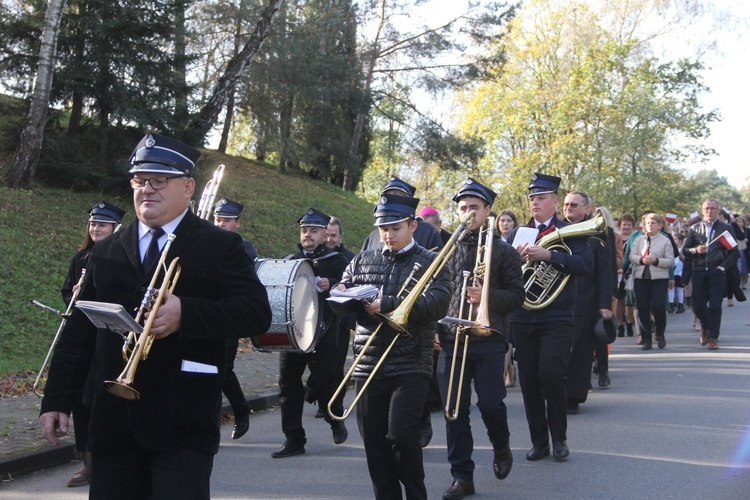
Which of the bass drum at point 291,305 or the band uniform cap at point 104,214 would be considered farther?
the bass drum at point 291,305

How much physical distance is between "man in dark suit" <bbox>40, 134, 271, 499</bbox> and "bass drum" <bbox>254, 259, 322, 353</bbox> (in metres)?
3.76

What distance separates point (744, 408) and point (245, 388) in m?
5.48

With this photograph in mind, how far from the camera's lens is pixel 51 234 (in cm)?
1719

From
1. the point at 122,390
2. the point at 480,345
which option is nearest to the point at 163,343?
the point at 122,390

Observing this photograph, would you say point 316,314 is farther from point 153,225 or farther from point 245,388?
point 153,225

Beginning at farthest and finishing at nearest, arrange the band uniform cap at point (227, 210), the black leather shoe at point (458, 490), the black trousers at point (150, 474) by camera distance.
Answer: the band uniform cap at point (227, 210), the black leather shoe at point (458, 490), the black trousers at point (150, 474)

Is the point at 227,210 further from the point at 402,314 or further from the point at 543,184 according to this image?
the point at 402,314

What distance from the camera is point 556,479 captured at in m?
7.04

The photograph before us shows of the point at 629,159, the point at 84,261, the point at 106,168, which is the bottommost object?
the point at 84,261

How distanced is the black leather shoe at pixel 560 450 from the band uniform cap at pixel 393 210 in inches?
104

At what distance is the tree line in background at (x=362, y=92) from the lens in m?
20.3

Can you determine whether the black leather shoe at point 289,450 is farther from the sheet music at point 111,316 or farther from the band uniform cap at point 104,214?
the sheet music at point 111,316

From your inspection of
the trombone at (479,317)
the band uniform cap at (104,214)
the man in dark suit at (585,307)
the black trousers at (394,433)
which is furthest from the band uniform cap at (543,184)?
the band uniform cap at (104,214)

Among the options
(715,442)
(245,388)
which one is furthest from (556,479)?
(245,388)
